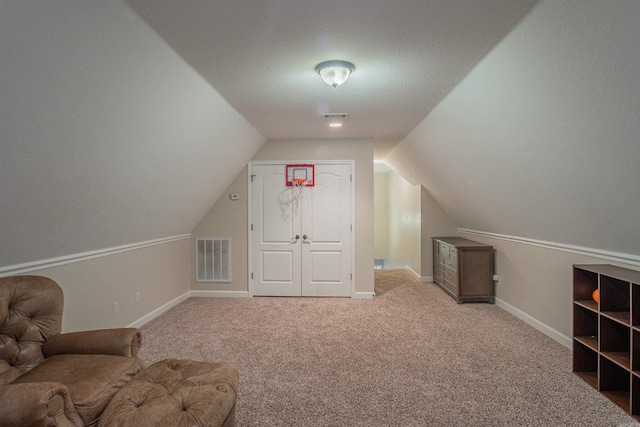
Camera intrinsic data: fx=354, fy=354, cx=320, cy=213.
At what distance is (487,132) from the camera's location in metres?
3.17

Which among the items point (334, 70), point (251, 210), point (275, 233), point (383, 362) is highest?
point (334, 70)

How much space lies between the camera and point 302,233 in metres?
5.29

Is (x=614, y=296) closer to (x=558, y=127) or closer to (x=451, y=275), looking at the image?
(x=558, y=127)

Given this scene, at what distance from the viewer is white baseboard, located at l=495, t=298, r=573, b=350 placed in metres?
3.42

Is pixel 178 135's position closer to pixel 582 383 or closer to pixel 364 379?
pixel 364 379

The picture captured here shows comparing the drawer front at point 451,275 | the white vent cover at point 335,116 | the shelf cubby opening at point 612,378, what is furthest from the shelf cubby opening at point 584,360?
the white vent cover at point 335,116

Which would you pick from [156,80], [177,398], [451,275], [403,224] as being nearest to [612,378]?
[451,275]

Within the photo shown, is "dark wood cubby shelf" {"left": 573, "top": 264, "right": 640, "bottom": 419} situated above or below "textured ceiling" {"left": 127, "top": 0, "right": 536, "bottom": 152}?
below

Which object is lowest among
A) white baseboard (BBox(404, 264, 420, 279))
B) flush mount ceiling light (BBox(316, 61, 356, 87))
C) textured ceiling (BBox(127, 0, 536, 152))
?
white baseboard (BBox(404, 264, 420, 279))

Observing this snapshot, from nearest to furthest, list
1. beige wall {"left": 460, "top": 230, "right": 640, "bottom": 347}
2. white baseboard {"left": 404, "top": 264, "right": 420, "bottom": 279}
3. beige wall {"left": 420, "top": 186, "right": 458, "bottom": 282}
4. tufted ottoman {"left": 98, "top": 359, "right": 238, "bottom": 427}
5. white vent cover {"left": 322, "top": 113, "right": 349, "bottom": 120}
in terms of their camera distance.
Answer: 1. tufted ottoman {"left": 98, "top": 359, "right": 238, "bottom": 427}
2. beige wall {"left": 460, "top": 230, "right": 640, "bottom": 347}
3. white vent cover {"left": 322, "top": 113, "right": 349, "bottom": 120}
4. beige wall {"left": 420, "top": 186, "right": 458, "bottom": 282}
5. white baseboard {"left": 404, "top": 264, "right": 420, "bottom": 279}

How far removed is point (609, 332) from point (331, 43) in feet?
9.32

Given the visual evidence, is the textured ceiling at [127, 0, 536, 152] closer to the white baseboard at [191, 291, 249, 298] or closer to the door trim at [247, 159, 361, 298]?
the door trim at [247, 159, 361, 298]

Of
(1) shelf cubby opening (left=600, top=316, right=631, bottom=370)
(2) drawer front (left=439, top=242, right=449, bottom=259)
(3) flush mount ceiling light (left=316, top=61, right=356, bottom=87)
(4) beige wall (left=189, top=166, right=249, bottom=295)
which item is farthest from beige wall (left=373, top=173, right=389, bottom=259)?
(1) shelf cubby opening (left=600, top=316, right=631, bottom=370)

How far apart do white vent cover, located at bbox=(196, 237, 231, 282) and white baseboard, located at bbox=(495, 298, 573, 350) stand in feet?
12.7
